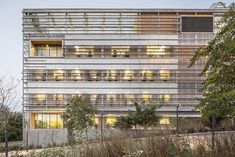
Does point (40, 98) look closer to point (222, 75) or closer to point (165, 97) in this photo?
point (165, 97)

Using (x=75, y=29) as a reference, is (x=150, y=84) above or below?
below

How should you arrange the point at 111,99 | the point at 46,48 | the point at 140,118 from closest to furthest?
the point at 140,118 < the point at 111,99 < the point at 46,48

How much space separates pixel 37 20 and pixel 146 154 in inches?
1884

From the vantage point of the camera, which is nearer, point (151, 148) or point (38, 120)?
point (151, 148)

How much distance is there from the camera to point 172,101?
174 ft

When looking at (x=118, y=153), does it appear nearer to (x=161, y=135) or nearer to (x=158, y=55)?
(x=161, y=135)

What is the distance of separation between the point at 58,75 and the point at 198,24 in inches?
787

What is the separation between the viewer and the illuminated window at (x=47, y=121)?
52.6 meters

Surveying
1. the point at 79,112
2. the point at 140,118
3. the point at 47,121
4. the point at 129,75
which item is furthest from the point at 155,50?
the point at 79,112

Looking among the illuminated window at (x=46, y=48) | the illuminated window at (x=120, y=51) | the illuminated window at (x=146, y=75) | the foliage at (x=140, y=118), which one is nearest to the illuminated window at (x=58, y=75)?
the illuminated window at (x=46, y=48)

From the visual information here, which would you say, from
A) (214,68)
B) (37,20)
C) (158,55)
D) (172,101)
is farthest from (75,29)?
(214,68)

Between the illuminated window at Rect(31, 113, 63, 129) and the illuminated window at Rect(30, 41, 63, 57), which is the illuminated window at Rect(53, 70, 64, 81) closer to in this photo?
the illuminated window at Rect(30, 41, 63, 57)

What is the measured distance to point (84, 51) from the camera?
53344mm

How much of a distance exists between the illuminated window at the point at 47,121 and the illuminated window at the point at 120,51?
11094 millimetres
